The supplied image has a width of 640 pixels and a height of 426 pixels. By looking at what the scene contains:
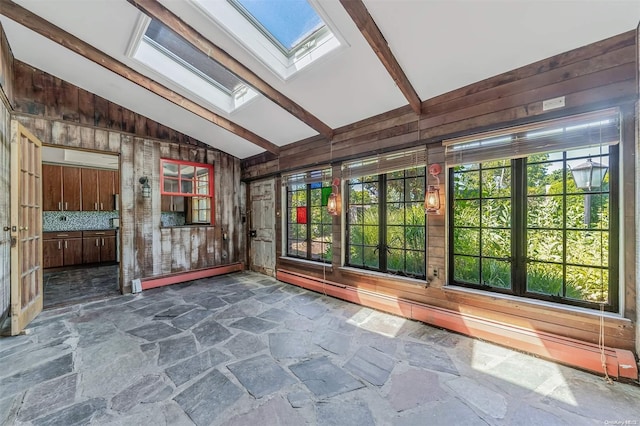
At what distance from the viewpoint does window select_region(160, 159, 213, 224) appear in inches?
200

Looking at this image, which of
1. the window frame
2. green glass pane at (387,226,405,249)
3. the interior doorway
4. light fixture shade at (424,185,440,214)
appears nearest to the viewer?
light fixture shade at (424,185,440,214)

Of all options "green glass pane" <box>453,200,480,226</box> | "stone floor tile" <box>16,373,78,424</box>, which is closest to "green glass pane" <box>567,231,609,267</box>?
"green glass pane" <box>453,200,480,226</box>

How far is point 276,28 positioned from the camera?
2.70 metres

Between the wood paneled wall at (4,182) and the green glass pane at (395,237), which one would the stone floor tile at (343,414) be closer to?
the green glass pane at (395,237)

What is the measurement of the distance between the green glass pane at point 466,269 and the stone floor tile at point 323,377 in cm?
173

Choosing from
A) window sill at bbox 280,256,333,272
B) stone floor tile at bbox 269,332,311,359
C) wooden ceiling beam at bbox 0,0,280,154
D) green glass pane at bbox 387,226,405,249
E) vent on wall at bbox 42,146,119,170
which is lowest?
stone floor tile at bbox 269,332,311,359

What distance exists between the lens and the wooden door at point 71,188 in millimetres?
6160

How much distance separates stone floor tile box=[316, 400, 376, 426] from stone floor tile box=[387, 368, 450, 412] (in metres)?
0.22

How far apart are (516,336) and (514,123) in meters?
2.05

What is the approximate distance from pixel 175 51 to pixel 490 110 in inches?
151

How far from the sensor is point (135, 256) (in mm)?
4531

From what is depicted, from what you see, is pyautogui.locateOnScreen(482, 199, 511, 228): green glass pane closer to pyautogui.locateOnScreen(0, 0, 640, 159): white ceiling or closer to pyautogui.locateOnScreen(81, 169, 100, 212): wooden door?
pyautogui.locateOnScreen(0, 0, 640, 159): white ceiling

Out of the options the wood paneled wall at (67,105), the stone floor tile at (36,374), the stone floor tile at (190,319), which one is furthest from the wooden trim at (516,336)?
the wood paneled wall at (67,105)

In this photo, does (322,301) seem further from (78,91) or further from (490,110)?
(78,91)
